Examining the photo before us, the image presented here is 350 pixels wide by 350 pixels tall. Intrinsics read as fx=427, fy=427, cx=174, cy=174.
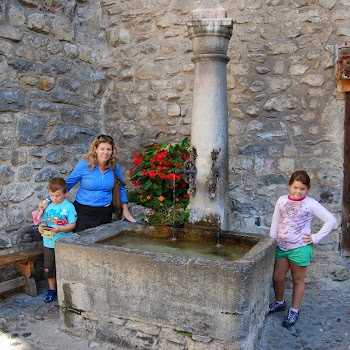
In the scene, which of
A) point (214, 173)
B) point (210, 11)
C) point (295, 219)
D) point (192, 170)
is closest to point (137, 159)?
point (192, 170)

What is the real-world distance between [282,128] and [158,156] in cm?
132

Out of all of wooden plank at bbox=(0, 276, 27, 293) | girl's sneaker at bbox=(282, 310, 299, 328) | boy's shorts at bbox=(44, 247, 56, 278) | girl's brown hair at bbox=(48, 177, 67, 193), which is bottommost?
girl's sneaker at bbox=(282, 310, 299, 328)

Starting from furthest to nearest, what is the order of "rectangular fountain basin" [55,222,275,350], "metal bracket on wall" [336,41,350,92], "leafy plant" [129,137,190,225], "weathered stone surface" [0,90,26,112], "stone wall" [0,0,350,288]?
"leafy plant" [129,137,190,225] → "stone wall" [0,0,350,288] → "weathered stone surface" [0,90,26,112] → "metal bracket on wall" [336,41,350,92] → "rectangular fountain basin" [55,222,275,350]

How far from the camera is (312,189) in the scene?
14.2 ft

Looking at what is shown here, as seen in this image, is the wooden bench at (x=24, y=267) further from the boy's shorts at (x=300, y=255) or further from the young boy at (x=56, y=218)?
the boy's shorts at (x=300, y=255)

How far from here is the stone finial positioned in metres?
3.44

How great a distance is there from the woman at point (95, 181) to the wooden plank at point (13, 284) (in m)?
0.75

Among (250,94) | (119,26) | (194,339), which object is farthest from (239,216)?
(119,26)

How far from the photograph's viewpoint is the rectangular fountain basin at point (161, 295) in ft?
8.89

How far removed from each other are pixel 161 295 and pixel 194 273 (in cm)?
30

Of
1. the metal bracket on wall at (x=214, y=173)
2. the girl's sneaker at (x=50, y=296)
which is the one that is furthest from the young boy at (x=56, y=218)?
the metal bracket on wall at (x=214, y=173)

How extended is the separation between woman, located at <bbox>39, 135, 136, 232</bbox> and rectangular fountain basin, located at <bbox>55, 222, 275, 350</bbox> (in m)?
0.53

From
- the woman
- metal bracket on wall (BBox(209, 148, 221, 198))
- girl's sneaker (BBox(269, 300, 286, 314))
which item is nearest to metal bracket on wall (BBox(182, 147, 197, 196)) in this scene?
metal bracket on wall (BBox(209, 148, 221, 198))

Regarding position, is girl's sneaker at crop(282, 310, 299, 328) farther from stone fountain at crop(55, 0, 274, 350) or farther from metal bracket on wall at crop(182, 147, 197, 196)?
metal bracket on wall at crop(182, 147, 197, 196)
